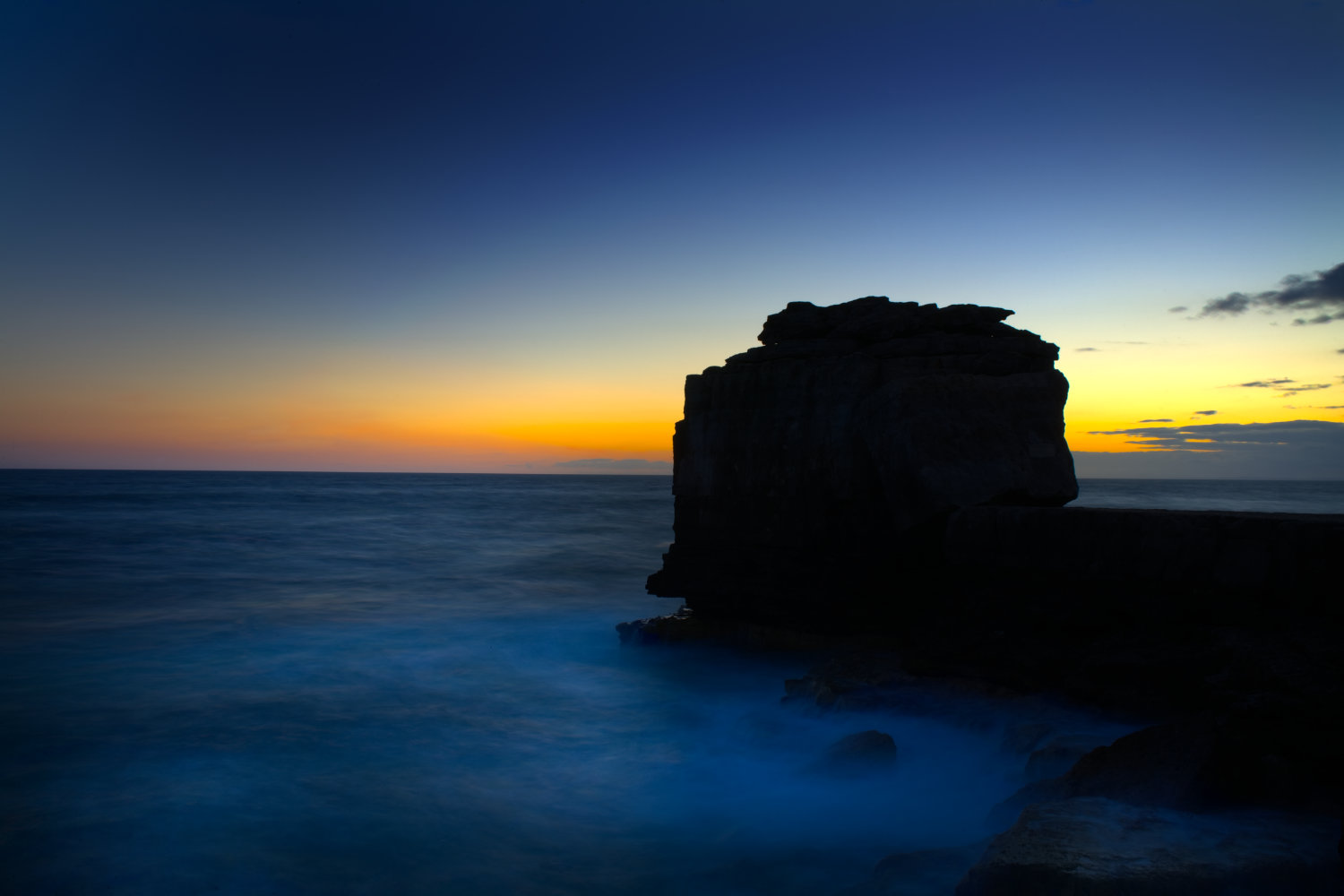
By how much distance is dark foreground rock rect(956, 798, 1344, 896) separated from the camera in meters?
2.92

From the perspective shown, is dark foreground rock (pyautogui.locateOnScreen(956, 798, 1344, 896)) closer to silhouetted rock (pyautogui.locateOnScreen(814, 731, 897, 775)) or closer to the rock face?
silhouetted rock (pyautogui.locateOnScreen(814, 731, 897, 775))

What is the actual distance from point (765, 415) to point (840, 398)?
1.08 meters

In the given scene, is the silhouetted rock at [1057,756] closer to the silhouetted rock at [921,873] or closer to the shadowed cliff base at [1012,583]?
the shadowed cliff base at [1012,583]

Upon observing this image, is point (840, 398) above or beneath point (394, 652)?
above

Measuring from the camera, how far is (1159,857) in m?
3.07

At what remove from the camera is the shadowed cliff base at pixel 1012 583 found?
3.67 m

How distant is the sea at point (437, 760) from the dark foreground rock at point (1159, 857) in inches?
72.5

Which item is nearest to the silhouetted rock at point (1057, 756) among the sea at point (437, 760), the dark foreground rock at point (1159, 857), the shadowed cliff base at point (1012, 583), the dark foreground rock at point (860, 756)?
the shadowed cliff base at point (1012, 583)

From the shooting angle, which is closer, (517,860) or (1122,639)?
(517,860)

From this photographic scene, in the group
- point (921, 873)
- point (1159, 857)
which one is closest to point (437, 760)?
point (921, 873)

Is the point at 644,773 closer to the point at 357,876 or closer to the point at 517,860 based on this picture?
the point at 517,860

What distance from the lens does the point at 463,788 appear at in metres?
6.56

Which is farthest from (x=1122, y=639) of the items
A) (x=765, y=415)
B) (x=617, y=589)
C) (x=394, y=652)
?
(x=617, y=589)

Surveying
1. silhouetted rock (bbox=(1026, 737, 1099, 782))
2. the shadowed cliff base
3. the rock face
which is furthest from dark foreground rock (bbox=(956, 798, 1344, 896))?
the rock face
